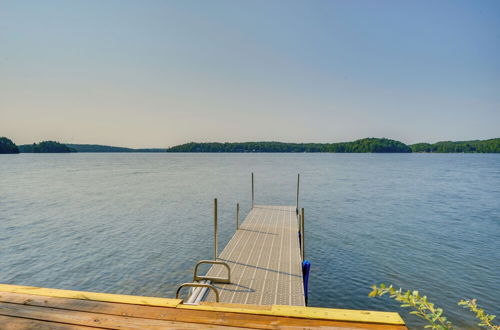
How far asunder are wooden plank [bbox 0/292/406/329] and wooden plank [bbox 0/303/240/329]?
53 mm

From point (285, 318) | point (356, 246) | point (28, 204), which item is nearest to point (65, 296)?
point (285, 318)

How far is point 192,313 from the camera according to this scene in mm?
3336

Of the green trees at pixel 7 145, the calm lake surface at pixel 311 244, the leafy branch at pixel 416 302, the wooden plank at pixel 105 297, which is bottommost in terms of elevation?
the calm lake surface at pixel 311 244

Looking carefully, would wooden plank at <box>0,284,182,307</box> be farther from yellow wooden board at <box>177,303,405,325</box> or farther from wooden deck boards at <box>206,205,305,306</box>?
wooden deck boards at <box>206,205,305,306</box>

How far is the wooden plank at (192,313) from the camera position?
3103 millimetres

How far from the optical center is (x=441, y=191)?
137 ft

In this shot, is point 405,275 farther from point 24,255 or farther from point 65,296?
point 24,255

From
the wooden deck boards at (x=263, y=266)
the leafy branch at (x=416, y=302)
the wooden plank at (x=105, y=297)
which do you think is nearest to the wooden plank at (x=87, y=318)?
the wooden plank at (x=105, y=297)

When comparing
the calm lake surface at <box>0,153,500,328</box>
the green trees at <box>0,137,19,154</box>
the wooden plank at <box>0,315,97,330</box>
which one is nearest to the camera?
the wooden plank at <box>0,315,97,330</box>

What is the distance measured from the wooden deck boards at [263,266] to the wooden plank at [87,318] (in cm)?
516

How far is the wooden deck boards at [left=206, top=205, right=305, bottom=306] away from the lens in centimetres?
836

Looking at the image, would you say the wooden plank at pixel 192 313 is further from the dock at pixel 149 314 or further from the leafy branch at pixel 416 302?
the leafy branch at pixel 416 302

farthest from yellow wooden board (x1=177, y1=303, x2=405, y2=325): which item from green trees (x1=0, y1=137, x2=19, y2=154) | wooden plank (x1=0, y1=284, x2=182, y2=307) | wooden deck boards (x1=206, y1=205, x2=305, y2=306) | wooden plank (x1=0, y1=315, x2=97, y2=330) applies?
Result: green trees (x1=0, y1=137, x2=19, y2=154)

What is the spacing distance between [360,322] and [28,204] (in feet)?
129
